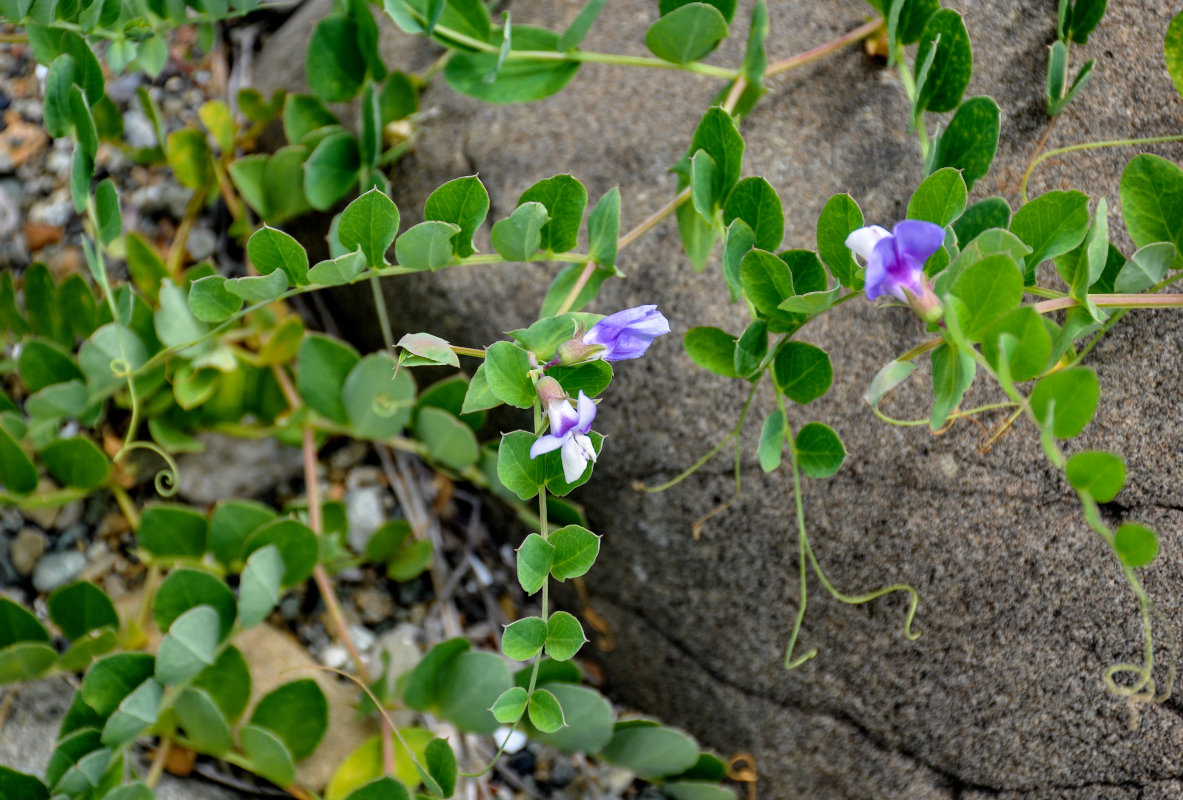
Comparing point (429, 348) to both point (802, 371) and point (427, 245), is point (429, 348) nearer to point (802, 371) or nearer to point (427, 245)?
point (427, 245)

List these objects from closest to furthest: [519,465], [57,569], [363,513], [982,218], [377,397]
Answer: [519,465] < [982,218] < [377,397] < [57,569] < [363,513]

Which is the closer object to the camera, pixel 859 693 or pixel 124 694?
pixel 124 694

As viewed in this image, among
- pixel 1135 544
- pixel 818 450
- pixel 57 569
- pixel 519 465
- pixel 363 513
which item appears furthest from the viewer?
pixel 363 513

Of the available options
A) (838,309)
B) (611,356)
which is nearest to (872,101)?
(838,309)

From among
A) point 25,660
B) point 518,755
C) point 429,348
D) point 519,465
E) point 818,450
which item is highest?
point 429,348

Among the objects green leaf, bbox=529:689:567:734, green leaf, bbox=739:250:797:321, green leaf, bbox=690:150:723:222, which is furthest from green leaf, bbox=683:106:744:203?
green leaf, bbox=529:689:567:734

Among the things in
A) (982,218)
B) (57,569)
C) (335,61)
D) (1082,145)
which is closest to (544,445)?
(982,218)

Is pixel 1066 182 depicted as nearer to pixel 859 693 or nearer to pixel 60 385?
pixel 859 693
